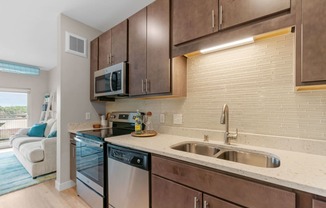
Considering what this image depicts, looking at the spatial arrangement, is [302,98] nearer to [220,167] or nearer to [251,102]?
[251,102]

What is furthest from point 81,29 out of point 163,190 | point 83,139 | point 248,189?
point 248,189

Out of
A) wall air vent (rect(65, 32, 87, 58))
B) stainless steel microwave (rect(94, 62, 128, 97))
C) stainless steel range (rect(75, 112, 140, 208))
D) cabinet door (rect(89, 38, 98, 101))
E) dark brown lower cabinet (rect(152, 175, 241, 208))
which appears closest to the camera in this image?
dark brown lower cabinet (rect(152, 175, 241, 208))

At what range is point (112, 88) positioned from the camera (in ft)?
6.72

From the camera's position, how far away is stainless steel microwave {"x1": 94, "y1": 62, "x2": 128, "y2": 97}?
6.37ft

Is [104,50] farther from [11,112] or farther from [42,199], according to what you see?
[11,112]

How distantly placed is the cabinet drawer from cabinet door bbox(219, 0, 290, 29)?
1008mm

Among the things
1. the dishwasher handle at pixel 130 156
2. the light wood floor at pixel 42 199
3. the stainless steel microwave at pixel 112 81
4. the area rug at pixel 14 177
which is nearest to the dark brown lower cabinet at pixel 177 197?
the dishwasher handle at pixel 130 156

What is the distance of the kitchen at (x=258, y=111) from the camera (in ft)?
2.62

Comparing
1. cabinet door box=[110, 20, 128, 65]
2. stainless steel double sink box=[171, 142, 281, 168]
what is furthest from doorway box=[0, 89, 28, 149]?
stainless steel double sink box=[171, 142, 281, 168]

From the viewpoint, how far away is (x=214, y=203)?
926 millimetres

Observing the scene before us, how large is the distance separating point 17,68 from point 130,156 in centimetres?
499

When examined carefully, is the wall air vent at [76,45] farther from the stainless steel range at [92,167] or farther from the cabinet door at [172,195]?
the cabinet door at [172,195]

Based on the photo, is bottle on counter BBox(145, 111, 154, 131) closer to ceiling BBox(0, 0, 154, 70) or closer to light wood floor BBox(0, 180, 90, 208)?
light wood floor BBox(0, 180, 90, 208)

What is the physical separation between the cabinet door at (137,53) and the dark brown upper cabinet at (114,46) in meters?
0.11
